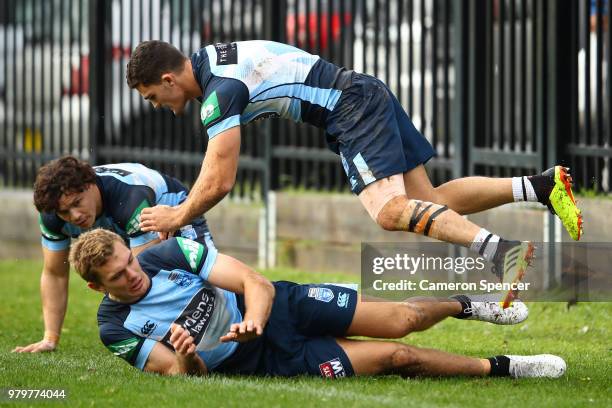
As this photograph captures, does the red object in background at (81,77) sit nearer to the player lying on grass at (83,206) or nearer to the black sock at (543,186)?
the player lying on grass at (83,206)

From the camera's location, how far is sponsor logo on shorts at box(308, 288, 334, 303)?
6633 mm

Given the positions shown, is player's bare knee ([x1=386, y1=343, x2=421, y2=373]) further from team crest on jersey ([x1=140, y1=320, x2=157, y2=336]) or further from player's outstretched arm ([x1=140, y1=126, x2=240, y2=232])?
player's outstretched arm ([x1=140, y1=126, x2=240, y2=232])

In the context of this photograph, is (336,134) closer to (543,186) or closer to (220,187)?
(220,187)

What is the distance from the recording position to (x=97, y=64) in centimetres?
1384

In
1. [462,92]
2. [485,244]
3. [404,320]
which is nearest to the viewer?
[404,320]

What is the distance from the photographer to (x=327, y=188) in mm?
11844

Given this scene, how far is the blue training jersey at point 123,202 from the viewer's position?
24.2 ft

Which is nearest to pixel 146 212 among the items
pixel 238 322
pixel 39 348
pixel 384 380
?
pixel 238 322

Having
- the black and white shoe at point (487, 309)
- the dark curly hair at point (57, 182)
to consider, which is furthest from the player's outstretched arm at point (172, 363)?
the black and white shoe at point (487, 309)

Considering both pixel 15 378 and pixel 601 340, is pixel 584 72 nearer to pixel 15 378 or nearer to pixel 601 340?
pixel 601 340

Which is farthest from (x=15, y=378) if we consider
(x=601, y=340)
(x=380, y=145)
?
(x=601, y=340)

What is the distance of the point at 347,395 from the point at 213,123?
1.84 m

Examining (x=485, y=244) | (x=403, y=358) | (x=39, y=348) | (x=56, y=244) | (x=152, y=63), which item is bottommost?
(x=39, y=348)

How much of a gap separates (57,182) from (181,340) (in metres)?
1.46
